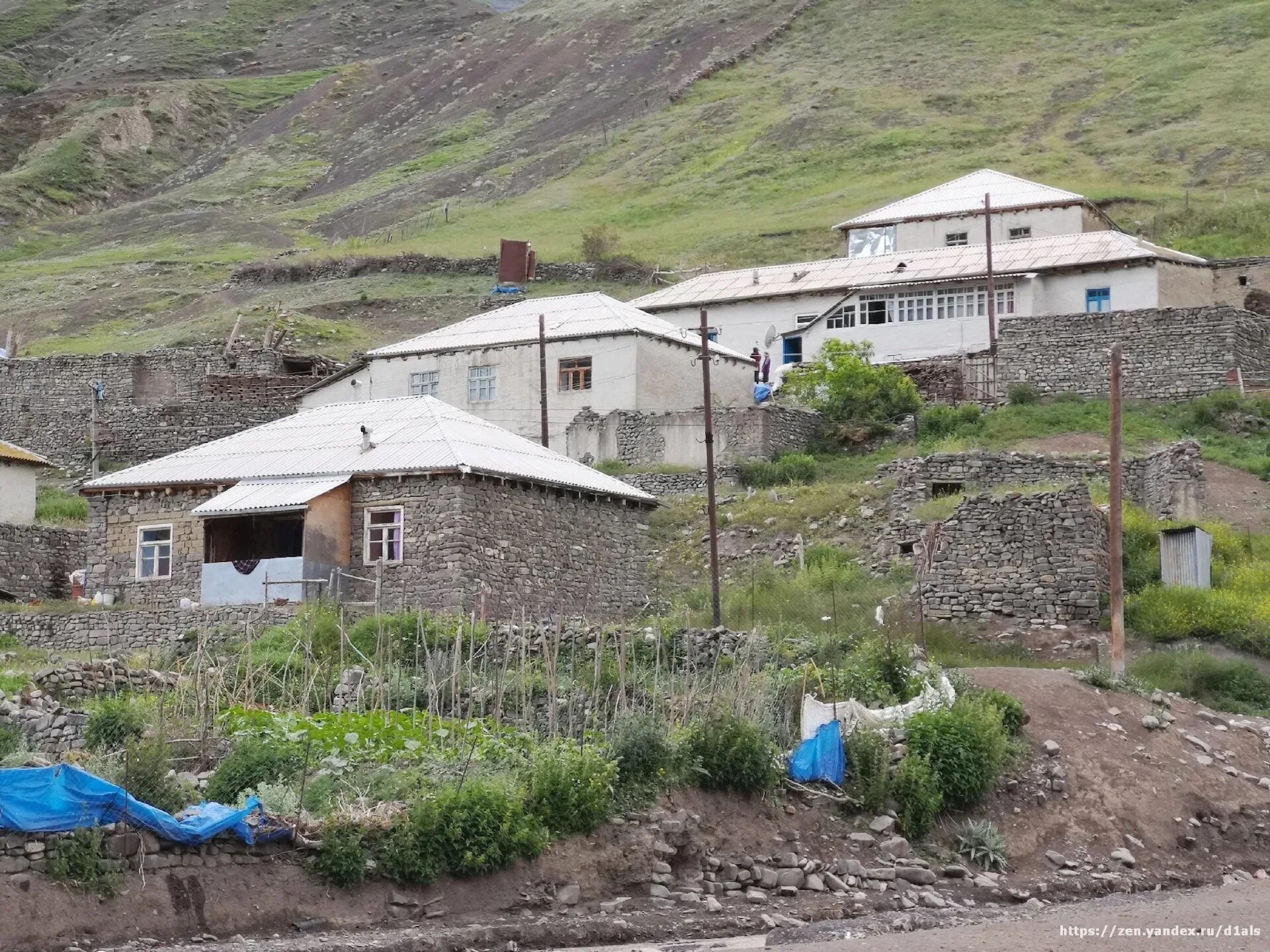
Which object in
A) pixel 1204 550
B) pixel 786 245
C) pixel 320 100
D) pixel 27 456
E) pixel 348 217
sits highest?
pixel 320 100

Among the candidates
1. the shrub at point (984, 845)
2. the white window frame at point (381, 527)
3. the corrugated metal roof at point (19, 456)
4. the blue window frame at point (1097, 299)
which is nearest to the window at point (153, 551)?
the white window frame at point (381, 527)

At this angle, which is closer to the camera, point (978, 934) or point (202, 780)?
point (978, 934)

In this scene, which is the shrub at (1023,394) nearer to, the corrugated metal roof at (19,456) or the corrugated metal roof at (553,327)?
the corrugated metal roof at (553,327)

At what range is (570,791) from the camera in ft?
61.5

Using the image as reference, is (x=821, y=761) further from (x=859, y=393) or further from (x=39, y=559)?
(x=859, y=393)

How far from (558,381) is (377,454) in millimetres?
13660

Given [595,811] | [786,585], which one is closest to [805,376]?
[786,585]

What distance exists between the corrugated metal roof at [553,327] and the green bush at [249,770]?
26.6 meters

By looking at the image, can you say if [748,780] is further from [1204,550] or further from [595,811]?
[1204,550]

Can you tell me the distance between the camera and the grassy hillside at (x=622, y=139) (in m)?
68.9

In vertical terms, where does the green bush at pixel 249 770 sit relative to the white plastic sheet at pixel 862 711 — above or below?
below

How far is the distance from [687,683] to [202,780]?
6270mm

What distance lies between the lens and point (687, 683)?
22.8 meters

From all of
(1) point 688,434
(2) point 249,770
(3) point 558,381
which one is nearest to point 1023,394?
(1) point 688,434
